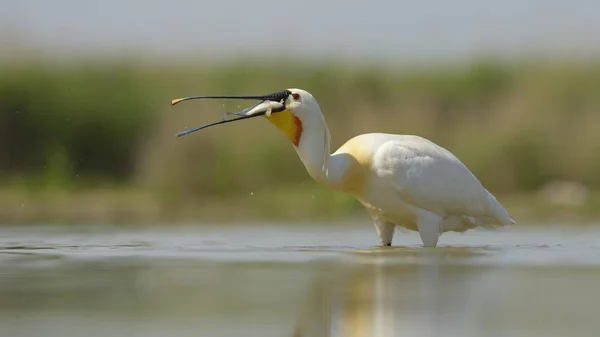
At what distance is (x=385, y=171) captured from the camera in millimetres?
10469

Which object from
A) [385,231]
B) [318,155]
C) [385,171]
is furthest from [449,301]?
[385,231]

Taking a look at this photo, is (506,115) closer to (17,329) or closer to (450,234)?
(450,234)

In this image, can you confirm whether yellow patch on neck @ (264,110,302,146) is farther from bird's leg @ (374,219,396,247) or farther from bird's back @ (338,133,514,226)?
bird's leg @ (374,219,396,247)

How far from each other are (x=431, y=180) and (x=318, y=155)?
0.78 meters

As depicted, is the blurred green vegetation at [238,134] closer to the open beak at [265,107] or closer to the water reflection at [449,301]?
the open beak at [265,107]

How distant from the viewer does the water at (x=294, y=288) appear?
20.3ft

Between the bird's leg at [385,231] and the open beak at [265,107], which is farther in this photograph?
the bird's leg at [385,231]

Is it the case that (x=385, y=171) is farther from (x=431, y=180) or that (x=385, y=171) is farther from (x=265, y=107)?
(x=265, y=107)

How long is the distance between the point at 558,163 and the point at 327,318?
1156 centimetres

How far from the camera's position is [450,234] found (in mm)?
13344

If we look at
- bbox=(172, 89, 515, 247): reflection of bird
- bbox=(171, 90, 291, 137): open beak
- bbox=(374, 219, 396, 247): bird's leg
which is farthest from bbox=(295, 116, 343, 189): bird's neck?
bbox=(374, 219, 396, 247): bird's leg

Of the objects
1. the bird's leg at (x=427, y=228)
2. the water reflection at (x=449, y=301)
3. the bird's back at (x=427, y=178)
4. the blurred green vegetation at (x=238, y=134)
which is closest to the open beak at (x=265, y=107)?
the bird's back at (x=427, y=178)

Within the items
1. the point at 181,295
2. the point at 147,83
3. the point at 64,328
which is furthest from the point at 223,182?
the point at 64,328

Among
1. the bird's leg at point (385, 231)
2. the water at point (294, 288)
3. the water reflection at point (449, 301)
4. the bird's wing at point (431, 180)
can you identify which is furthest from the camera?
the bird's leg at point (385, 231)
